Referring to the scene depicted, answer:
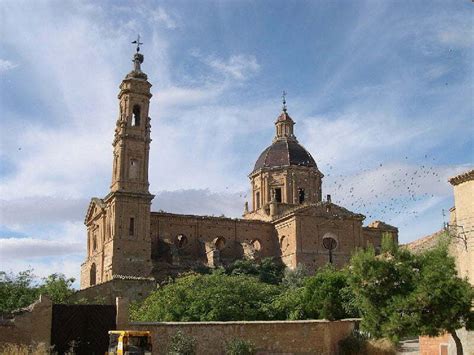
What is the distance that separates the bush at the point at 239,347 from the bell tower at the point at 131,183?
20881mm

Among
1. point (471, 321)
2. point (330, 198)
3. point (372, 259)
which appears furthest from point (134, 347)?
point (330, 198)

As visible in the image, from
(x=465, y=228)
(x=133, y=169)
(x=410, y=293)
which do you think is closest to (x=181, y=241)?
(x=133, y=169)

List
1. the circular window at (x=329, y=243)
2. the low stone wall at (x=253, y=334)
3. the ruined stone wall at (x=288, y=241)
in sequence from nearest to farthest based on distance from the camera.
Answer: the low stone wall at (x=253, y=334)
the ruined stone wall at (x=288, y=241)
the circular window at (x=329, y=243)

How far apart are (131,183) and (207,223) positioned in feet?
25.3

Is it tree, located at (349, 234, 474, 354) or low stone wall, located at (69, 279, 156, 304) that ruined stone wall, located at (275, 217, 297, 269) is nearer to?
low stone wall, located at (69, 279, 156, 304)

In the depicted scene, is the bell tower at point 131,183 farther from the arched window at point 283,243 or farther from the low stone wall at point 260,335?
the low stone wall at point 260,335

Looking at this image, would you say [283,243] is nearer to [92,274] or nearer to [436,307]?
[92,274]

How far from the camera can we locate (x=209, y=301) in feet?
76.6

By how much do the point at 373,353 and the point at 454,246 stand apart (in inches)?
290

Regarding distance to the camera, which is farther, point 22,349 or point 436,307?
point 436,307

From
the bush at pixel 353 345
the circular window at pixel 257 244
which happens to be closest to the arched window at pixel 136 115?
the circular window at pixel 257 244

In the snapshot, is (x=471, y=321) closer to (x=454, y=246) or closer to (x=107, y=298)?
(x=454, y=246)

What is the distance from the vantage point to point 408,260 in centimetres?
1809

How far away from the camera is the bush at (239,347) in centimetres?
1736
